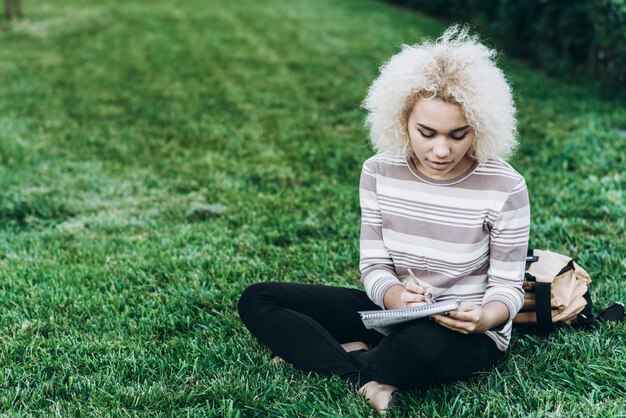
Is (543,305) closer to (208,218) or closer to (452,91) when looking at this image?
(452,91)

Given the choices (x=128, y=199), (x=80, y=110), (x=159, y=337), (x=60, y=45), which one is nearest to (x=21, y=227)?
(x=128, y=199)

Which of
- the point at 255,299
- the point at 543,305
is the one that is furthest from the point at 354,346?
the point at 543,305

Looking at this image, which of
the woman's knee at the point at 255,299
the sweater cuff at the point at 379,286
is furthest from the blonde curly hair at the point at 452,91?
the woman's knee at the point at 255,299

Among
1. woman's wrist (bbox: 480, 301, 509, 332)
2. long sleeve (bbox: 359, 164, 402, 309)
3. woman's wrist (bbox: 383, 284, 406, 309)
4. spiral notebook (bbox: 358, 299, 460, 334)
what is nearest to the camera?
spiral notebook (bbox: 358, 299, 460, 334)

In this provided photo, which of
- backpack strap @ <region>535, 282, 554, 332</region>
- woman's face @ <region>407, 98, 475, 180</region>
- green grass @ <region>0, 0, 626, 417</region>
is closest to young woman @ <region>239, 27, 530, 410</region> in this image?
woman's face @ <region>407, 98, 475, 180</region>

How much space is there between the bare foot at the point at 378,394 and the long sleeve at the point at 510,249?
0.48 meters

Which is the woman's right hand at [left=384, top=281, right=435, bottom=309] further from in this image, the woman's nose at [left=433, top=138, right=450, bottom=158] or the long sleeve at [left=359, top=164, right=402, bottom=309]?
the woman's nose at [left=433, top=138, right=450, bottom=158]

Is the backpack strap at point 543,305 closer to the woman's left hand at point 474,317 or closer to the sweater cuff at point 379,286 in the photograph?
the woman's left hand at point 474,317

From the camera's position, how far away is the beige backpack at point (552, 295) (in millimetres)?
2756

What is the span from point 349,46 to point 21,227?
6550mm

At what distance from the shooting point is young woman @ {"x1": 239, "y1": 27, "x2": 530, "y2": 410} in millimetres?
2379

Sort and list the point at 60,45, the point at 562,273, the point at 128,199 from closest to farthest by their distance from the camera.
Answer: the point at 562,273 < the point at 128,199 < the point at 60,45

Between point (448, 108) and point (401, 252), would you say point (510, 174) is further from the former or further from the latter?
point (401, 252)

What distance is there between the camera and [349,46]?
10.0 m
